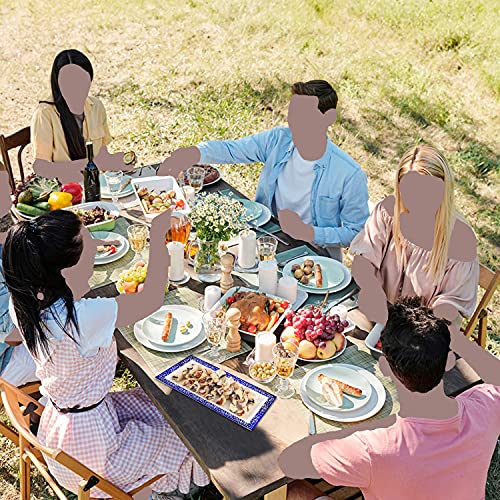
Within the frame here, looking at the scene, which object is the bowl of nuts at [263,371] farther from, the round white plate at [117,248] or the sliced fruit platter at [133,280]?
the round white plate at [117,248]

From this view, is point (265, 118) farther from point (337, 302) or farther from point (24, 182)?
point (337, 302)

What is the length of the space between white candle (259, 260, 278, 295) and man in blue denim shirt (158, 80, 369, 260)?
0.57 metres

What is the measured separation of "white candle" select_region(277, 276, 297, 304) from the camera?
3.01m

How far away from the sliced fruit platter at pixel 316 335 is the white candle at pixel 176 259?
0.66 metres

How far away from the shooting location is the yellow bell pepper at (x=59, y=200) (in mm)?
3666

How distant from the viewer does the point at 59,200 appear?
12.1 feet

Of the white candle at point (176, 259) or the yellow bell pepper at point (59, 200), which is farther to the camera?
the yellow bell pepper at point (59, 200)

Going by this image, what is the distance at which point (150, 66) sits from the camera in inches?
317

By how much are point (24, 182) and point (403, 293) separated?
86.5 inches

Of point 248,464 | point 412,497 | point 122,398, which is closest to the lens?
point 412,497

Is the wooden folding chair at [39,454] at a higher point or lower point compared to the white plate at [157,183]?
lower

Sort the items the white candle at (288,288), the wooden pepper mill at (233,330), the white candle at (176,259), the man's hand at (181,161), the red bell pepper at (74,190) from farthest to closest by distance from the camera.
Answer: the man's hand at (181,161) → the red bell pepper at (74,190) → the white candle at (176,259) → the white candle at (288,288) → the wooden pepper mill at (233,330)

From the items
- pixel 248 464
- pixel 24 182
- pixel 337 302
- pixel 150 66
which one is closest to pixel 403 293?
pixel 337 302

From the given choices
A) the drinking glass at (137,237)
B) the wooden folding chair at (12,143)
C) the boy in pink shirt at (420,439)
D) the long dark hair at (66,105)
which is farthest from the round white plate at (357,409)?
the wooden folding chair at (12,143)
